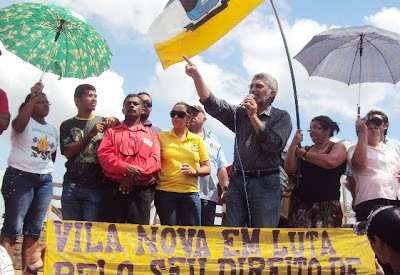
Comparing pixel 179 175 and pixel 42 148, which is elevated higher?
pixel 42 148

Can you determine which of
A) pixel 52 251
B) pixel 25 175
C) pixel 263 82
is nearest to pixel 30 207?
pixel 25 175

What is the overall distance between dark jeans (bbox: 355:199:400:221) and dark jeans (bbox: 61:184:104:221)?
2.45 metres

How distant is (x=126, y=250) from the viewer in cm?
480

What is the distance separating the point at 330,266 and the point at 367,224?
7.42ft

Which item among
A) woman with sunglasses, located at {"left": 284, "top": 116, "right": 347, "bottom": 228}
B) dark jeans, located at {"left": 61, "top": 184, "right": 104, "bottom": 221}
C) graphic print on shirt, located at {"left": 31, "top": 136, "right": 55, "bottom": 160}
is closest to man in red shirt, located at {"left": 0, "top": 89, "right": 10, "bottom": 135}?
graphic print on shirt, located at {"left": 31, "top": 136, "right": 55, "bottom": 160}

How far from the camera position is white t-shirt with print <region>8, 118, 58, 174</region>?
5.20m

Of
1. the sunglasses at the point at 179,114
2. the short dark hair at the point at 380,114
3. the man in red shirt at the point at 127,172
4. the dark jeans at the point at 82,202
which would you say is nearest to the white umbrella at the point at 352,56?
the short dark hair at the point at 380,114

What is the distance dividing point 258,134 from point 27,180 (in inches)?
82.6

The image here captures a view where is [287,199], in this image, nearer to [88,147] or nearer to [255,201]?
[255,201]

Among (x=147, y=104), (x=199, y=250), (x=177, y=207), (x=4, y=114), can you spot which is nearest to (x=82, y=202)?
(x=177, y=207)

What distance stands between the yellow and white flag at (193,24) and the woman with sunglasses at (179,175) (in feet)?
2.25

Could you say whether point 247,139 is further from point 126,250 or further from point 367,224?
point 367,224

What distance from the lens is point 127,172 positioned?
→ 16.8ft

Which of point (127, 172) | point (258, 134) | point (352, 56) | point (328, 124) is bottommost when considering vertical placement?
point (127, 172)
